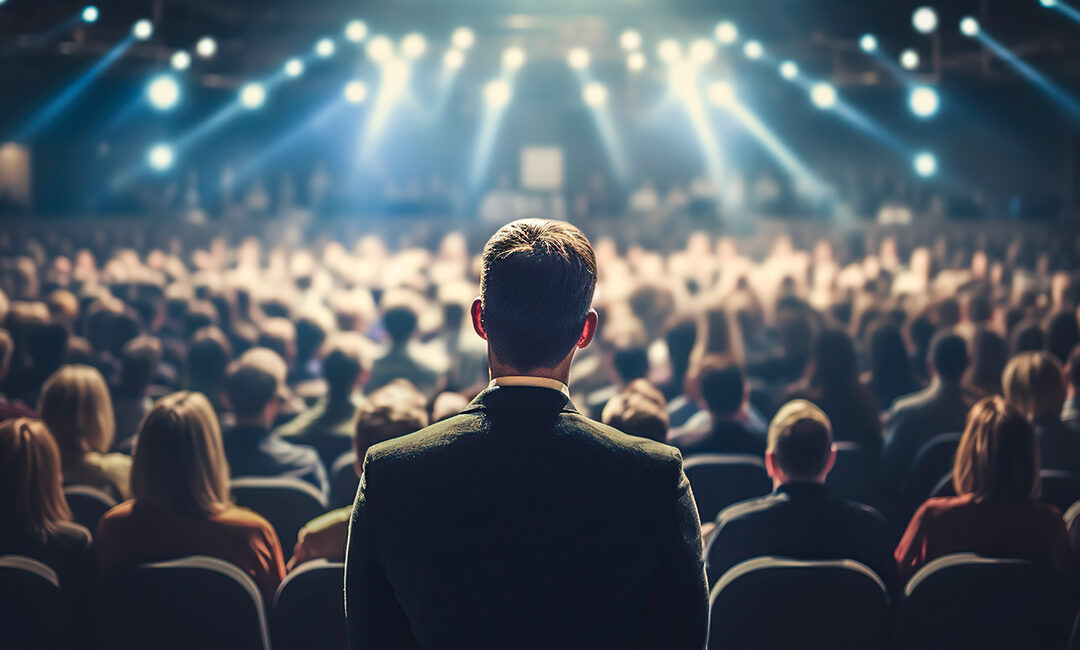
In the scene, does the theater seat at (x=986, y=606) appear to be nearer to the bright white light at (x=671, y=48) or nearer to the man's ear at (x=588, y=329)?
the man's ear at (x=588, y=329)

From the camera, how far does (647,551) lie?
1480 millimetres

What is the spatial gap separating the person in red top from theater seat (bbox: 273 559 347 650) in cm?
197

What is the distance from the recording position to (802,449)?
122 inches

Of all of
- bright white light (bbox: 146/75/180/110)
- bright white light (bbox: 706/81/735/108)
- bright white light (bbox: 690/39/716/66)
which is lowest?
bright white light (bbox: 146/75/180/110)

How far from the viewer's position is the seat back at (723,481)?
12.6 ft

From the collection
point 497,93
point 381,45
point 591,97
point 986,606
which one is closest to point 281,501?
point 986,606

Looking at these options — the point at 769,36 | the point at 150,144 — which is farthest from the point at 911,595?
the point at 150,144

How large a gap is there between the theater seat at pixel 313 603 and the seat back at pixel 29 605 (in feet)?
2.10

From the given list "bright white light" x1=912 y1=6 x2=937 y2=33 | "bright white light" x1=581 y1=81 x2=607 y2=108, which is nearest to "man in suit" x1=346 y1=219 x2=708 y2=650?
"bright white light" x1=912 y1=6 x2=937 y2=33

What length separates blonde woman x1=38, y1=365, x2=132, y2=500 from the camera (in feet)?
12.8

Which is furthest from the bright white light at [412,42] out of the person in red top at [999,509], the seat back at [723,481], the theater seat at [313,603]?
the theater seat at [313,603]

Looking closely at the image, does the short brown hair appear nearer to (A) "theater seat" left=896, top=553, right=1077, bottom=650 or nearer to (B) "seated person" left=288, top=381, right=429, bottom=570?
(A) "theater seat" left=896, top=553, right=1077, bottom=650

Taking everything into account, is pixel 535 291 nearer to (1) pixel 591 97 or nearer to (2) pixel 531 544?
(2) pixel 531 544

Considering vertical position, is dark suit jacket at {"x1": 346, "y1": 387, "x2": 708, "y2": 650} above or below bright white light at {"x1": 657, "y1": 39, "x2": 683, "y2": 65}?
below
